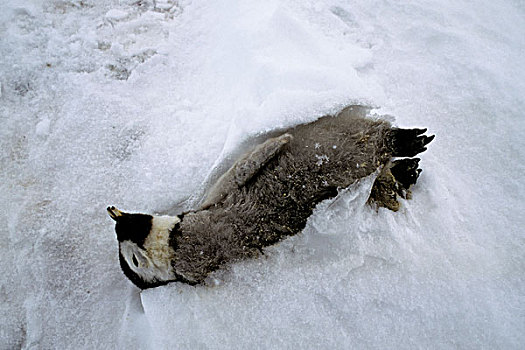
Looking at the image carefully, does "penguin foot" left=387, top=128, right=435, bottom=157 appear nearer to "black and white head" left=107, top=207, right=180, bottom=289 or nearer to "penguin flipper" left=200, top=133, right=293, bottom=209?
"penguin flipper" left=200, top=133, right=293, bottom=209

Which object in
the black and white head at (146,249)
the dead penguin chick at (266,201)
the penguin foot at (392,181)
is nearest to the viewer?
the black and white head at (146,249)

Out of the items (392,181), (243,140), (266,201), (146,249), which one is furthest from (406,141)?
(146,249)

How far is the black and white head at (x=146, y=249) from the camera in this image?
182 cm

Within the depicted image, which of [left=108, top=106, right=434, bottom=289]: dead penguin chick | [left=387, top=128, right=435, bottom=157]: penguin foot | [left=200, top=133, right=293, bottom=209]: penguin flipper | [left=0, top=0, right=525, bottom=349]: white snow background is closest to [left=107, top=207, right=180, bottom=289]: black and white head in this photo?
[left=108, top=106, right=434, bottom=289]: dead penguin chick

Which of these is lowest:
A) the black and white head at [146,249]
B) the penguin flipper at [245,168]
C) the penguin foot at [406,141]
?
the black and white head at [146,249]

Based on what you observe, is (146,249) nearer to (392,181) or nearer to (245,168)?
(245,168)

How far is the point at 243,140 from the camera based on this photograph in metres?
2.39

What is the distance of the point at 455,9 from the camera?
3.09m

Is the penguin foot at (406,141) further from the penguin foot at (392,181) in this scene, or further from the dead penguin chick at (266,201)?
the penguin foot at (392,181)

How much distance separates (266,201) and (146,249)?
83cm

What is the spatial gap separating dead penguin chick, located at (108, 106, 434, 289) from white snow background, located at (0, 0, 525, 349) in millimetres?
166

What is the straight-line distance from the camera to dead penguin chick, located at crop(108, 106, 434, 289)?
79.2 inches

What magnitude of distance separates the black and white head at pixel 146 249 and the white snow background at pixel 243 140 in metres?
0.17

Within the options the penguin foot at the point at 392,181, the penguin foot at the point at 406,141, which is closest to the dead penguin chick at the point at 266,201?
the penguin foot at the point at 406,141
